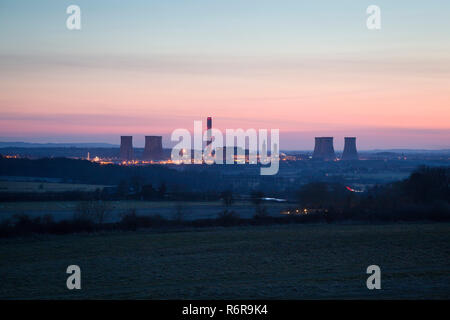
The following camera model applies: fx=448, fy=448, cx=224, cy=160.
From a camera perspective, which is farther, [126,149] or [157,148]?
[157,148]

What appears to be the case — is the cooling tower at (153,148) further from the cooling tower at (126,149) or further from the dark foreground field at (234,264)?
the dark foreground field at (234,264)

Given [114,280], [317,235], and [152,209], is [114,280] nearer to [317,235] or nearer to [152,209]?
[317,235]

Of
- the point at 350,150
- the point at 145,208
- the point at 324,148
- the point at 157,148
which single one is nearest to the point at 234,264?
the point at 145,208

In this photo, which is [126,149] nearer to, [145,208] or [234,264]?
[145,208]

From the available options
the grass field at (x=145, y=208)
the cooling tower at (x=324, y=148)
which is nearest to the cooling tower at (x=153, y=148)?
the cooling tower at (x=324, y=148)

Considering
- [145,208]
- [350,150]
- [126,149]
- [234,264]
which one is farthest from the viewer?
[350,150]

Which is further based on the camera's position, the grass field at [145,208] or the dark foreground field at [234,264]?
the grass field at [145,208]
